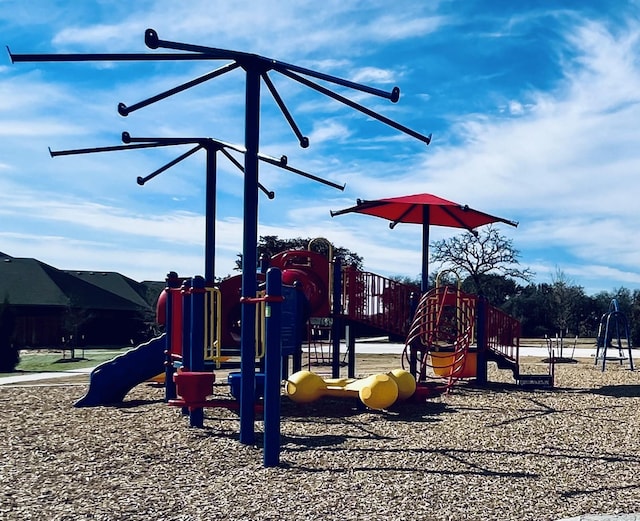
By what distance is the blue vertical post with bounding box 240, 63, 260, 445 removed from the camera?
7379mm

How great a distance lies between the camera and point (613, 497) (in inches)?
221

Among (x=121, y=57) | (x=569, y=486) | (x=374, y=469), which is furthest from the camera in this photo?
(x=121, y=57)

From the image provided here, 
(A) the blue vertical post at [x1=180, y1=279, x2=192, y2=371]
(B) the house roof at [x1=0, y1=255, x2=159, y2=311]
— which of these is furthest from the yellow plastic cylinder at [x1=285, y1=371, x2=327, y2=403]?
(B) the house roof at [x1=0, y1=255, x2=159, y2=311]

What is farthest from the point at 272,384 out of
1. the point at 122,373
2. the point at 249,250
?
the point at 122,373

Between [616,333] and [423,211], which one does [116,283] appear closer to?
[616,333]

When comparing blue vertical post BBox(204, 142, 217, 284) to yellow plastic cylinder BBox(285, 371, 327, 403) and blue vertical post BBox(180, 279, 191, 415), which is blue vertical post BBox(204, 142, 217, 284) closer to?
blue vertical post BBox(180, 279, 191, 415)

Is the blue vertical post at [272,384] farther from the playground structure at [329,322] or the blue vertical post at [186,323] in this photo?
the blue vertical post at [186,323]

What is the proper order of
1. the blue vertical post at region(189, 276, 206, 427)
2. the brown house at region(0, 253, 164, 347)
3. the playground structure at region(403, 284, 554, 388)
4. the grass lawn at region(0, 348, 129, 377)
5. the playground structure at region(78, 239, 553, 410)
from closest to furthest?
the blue vertical post at region(189, 276, 206, 427) < the playground structure at region(78, 239, 553, 410) < the playground structure at region(403, 284, 554, 388) < the grass lawn at region(0, 348, 129, 377) < the brown house at region(0, 253, 164, 347)

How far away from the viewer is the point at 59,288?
42000 millimetres

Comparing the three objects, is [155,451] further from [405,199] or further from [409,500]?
[405,199]

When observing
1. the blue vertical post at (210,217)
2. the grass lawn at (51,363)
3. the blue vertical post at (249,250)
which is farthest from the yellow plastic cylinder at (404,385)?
the grass lawn at (51,363)

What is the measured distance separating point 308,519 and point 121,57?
4.72 metres

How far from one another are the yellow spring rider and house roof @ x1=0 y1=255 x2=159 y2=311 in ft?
97.0

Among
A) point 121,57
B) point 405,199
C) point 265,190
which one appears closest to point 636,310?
point 405,199
